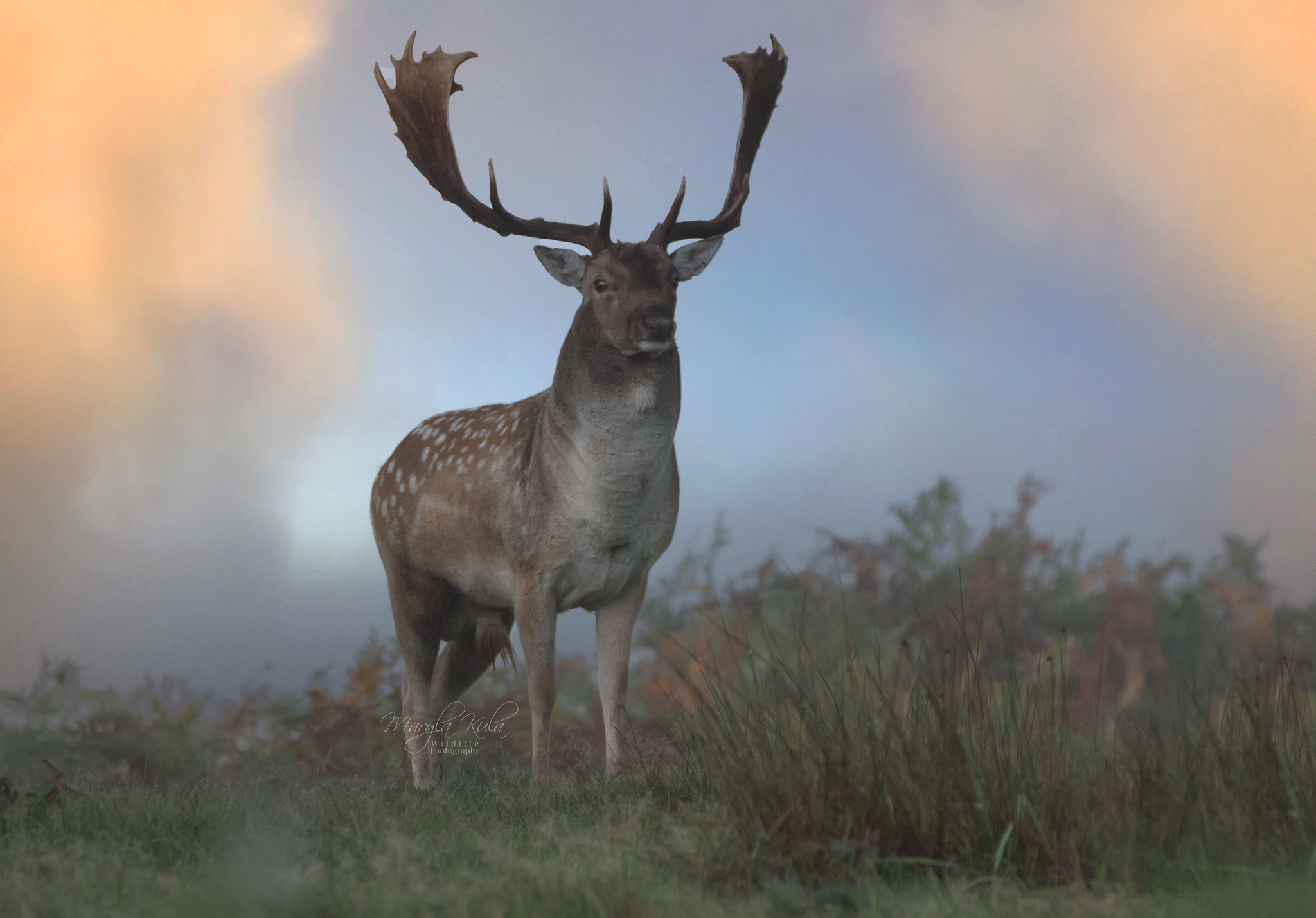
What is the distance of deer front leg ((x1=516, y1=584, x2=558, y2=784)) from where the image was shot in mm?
6109

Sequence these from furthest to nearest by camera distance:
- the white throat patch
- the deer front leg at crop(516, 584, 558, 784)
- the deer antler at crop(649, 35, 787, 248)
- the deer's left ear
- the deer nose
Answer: the deer antler at crop(649, 35, 787, 248)
the deer's left ear
the deer front leg at crop(516, 584, 558, 784)
the white throat patch
the deer nose

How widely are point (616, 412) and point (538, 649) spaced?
129cm

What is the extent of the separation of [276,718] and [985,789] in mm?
6540

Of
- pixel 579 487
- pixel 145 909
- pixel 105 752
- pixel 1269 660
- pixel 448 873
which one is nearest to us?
pixel 145 909

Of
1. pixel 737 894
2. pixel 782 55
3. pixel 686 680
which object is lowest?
pixel 737 894

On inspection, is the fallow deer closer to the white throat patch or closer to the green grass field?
the white throat patch

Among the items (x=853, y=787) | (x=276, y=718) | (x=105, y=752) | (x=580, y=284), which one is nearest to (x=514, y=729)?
(x=276, y=718)

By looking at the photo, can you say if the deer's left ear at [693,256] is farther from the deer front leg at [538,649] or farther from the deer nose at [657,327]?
the deer front leg at [538,649]

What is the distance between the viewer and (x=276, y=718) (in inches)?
344

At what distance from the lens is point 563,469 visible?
6188 mm

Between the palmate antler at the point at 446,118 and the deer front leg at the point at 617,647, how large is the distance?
2.12 metres

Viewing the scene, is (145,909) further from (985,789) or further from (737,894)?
(985,789)
